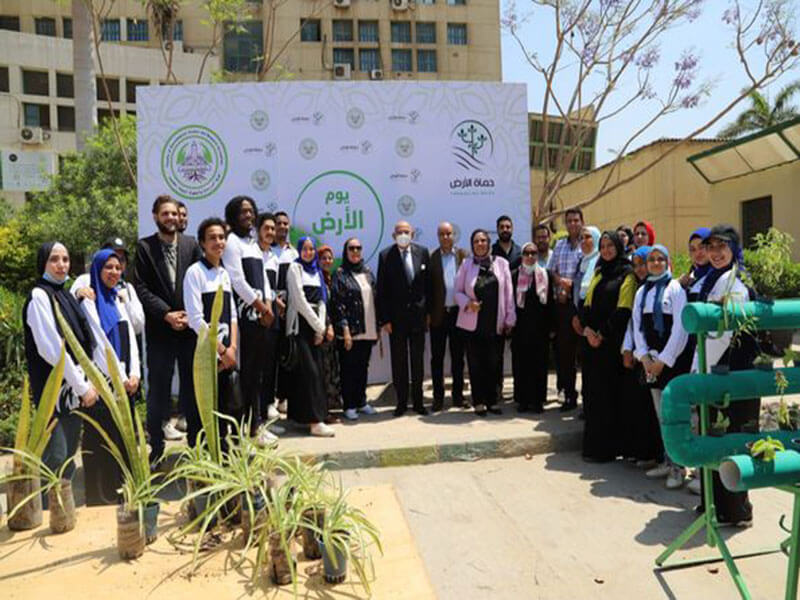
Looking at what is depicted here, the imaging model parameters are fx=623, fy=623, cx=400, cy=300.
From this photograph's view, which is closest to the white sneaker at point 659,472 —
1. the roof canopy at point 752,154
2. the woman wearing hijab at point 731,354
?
the woman wearing hijab at point 731,354

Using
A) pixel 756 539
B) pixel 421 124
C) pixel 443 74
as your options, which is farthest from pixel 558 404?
pixel 443 74

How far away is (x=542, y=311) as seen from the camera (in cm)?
591

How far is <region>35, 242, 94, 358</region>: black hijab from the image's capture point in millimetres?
3561

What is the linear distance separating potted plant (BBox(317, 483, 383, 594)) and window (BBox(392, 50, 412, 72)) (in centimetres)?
3158

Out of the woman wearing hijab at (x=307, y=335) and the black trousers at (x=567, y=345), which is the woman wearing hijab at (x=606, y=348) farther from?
the woman wearing hijab at (x=307, y=335)

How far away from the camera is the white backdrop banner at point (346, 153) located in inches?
262

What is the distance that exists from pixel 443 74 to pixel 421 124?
27309 mm

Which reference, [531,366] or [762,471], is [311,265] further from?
[762,471]

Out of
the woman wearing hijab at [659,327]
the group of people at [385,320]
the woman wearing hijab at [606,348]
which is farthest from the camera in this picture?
the woman wearing hijab at [606,348]

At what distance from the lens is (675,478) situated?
4301 millimetres

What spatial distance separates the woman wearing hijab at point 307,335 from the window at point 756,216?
13.0 m

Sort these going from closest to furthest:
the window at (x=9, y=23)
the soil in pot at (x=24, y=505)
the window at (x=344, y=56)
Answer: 1. the soil in pot at (x=24, y=505)
2. the window at (x=9, y=23)
3. the window at (x=344, y=56)

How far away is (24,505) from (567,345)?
4560mm

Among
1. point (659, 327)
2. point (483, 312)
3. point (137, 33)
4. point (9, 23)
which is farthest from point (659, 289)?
point (9, 23)
